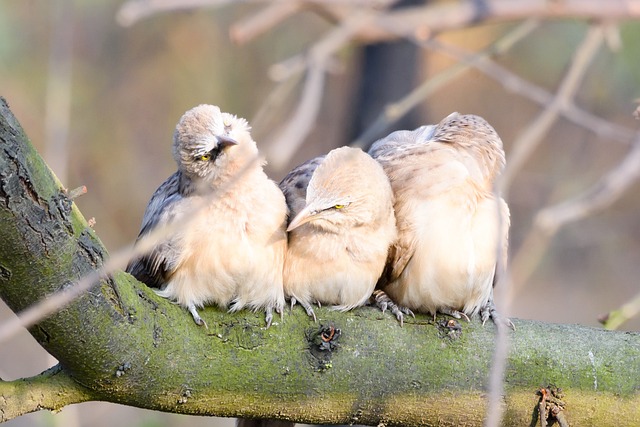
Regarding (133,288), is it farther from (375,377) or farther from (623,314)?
(623,314)

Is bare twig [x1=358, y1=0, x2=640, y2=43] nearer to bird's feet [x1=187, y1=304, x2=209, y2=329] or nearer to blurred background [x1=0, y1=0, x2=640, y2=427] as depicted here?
bird's feet [x1=187, y1=304, x2=209, y2=329]

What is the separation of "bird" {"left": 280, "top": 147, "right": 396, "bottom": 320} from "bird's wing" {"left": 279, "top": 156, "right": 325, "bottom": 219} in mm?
71

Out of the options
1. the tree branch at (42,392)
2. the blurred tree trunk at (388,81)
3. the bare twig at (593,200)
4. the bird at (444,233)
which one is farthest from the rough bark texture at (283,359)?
the blurred tree trunk at (388,81)

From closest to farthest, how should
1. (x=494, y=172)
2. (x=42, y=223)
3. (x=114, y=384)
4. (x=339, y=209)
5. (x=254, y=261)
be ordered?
(x=42, y=223)
(x=114, y=384)
(x=254, y=261)
(x=339, y=209)
(x=494, y=172)

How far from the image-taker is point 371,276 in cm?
300

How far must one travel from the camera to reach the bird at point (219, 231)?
2.81m

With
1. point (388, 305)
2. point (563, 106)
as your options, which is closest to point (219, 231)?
point (388, 305)

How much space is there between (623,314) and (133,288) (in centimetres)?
186

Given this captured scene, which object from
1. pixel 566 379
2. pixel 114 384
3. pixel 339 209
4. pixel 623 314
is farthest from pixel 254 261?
pixel 623 314

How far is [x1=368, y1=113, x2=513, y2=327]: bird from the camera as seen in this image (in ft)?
9.68

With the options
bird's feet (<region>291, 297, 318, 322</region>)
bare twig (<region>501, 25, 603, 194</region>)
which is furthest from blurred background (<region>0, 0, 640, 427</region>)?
bird's feet (<region>291, 297, 318, 322</region>)

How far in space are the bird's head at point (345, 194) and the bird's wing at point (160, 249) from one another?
16.4 inches

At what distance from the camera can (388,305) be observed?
10.0 feet

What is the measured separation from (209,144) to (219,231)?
0.95 ft
